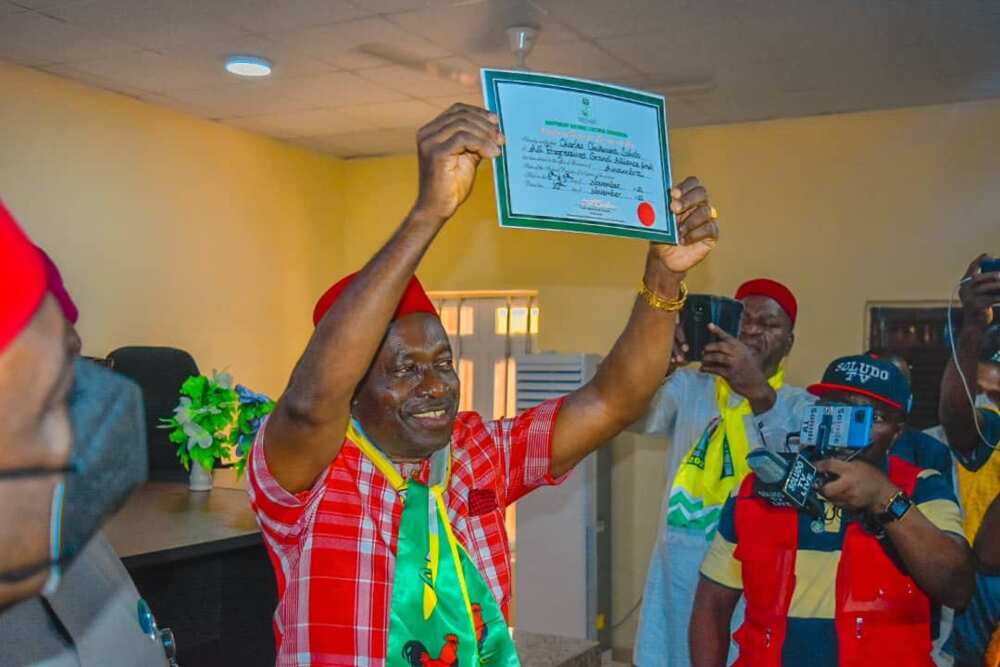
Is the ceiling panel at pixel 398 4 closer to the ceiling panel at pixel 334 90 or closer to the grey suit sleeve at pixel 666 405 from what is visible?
the ceiling panel at pixel 334 90

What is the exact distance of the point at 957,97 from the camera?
5.09 m

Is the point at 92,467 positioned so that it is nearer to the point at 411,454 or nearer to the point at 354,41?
the point at 411,454

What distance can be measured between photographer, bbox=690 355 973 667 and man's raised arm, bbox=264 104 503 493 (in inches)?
38.4

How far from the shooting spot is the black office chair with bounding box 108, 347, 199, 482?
15.3 feet

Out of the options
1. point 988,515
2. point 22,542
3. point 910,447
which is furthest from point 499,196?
point 910,447

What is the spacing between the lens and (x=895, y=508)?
75.0 inches

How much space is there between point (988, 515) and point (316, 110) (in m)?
4.29

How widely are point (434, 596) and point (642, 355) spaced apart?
0.55 metres

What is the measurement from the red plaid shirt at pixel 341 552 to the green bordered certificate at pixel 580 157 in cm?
45

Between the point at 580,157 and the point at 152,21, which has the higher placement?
the point at 152,21

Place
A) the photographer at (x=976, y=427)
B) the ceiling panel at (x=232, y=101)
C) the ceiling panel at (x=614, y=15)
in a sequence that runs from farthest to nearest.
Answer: the ceiling panel at (x=232, y=101) < the ceiling panel at (x=614, y=15) < the photographer at (x=976, y=427)

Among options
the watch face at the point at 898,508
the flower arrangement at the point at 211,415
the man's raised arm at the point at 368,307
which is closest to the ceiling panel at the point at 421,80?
the flower arrangement at the point at 211,415

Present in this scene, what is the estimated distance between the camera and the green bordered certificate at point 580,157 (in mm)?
1508

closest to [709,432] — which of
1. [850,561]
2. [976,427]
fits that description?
[976,427]
